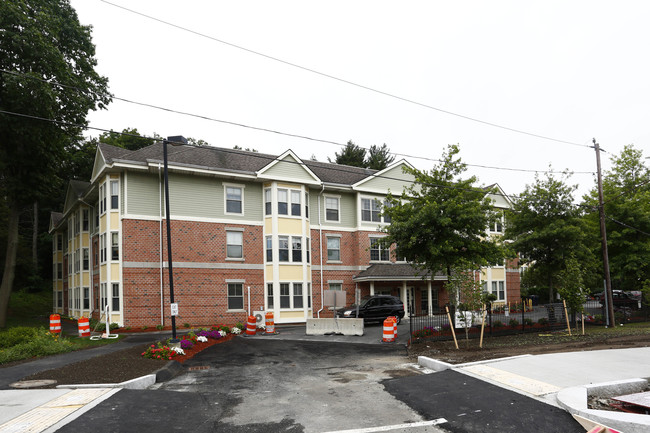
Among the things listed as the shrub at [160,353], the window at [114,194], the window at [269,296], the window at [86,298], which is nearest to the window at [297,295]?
the window at [269,296]

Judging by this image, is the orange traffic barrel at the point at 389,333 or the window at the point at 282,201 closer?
the orange traffic barrel at the point at 389,333

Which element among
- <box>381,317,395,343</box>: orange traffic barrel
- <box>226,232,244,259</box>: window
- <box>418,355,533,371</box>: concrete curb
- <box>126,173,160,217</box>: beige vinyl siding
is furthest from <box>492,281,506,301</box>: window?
<box>126,173,160,217</box>: beige vinyl siding

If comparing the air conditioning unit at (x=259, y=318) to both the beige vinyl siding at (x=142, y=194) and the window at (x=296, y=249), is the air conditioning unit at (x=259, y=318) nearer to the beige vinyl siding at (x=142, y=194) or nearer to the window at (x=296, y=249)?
the window at (x=296, y=249)

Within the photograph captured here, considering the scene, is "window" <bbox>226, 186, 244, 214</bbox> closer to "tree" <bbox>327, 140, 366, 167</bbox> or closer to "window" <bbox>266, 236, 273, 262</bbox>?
"window" <bbox>266, 236, 273, 262</bbox>

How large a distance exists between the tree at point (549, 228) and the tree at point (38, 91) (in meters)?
25.3

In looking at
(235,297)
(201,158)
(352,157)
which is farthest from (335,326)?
(352,157)

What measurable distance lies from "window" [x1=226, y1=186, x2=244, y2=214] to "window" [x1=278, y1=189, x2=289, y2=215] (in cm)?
230

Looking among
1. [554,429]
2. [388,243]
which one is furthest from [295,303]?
[554,429]

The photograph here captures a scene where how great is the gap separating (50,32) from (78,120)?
5.39 m

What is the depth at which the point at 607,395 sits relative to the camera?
29.2 ft

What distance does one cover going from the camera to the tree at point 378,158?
58575 mm

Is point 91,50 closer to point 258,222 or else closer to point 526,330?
point 258,222

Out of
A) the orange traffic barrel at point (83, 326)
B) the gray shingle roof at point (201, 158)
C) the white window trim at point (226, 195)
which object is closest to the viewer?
the orange traffic barrel at point (83, 326)

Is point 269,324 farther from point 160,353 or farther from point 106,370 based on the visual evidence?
point 106,370
